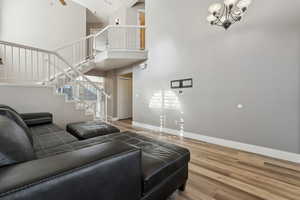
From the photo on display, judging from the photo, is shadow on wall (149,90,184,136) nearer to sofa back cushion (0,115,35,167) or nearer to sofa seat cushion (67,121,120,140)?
sofa seat cushion (67,121,120,140)

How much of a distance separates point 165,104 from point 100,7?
5.14 m

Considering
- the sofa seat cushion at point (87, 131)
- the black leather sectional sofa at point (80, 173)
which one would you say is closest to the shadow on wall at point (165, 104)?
the sofa seat cushion at point (87, 131)

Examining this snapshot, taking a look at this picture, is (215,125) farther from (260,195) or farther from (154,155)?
(154,155)

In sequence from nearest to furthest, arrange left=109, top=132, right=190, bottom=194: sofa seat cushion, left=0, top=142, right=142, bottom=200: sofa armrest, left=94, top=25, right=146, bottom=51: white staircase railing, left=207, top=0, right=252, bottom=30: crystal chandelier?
left=0, top=142, right=142, bottom=200: sofa armrest, left=109, top=132, right=190, bottom=194: sofa seat cushion, left=207, top=0, right=252, bottom=30: crystal chandelier, left=94, top=25, right=146, bottom=51: white staircase railing

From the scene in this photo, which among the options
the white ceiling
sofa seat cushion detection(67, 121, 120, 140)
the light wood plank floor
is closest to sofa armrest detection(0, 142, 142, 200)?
the light wood plank floor

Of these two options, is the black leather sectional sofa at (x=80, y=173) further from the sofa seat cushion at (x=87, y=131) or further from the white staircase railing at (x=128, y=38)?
the white staircase railing at (x=128, y=38)

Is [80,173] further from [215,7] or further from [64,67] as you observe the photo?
[64,67]

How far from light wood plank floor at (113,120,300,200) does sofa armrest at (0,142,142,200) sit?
907mm

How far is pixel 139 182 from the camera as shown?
0.92 meters

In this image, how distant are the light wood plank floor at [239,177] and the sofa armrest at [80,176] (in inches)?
A: 35.7

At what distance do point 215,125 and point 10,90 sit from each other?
425cm

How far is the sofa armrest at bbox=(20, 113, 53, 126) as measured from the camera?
235cm

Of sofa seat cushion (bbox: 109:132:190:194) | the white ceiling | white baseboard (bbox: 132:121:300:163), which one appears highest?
the white ceiling

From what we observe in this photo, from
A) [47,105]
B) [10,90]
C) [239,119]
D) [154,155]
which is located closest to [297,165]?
[239,119]
